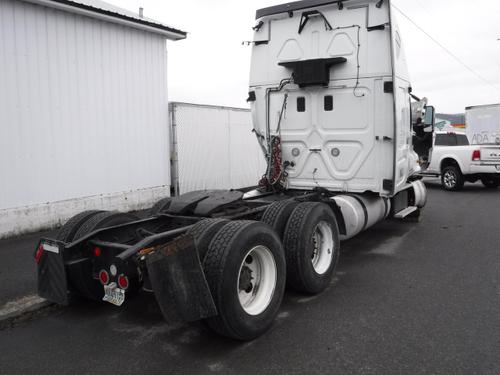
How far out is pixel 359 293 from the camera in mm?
4922

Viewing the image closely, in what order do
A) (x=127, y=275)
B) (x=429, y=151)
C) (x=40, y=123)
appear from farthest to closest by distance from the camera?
(x=429, y=151) < (x=40, y=123) < (x=127, y=275)

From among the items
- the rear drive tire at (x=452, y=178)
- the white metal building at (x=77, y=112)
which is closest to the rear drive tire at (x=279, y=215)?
the white metal building at (x=77, y=112)

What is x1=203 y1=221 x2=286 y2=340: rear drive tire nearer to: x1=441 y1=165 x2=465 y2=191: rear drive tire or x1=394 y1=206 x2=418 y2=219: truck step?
x1=394 y1=206 x2=418 y2=219: truck step

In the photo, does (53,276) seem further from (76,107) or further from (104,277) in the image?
(76,107)

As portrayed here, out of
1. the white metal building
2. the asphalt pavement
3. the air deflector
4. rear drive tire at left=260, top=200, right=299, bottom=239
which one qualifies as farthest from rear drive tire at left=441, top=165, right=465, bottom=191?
rear drive tire at left=260, top=200, right=299, bottom=239

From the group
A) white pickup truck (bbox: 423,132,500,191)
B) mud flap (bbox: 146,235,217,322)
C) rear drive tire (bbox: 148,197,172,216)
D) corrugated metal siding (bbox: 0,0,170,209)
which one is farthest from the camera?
white pickup truck (bbox: 423,132,500,191)

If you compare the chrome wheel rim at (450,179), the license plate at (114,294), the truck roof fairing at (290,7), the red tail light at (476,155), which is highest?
the truck roof fairing at (290,7)

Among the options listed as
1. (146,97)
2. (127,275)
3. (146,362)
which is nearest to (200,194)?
(127,275)

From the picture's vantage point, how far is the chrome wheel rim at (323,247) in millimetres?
5094

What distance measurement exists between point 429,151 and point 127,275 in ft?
23.0

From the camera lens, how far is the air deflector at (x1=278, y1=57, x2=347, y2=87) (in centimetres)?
636

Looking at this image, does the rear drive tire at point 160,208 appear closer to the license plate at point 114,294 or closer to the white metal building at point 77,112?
the license plate at point 114,294

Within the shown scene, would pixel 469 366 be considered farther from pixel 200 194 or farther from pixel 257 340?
pixel 200 194

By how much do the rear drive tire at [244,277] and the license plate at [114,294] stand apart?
76 centimetres
